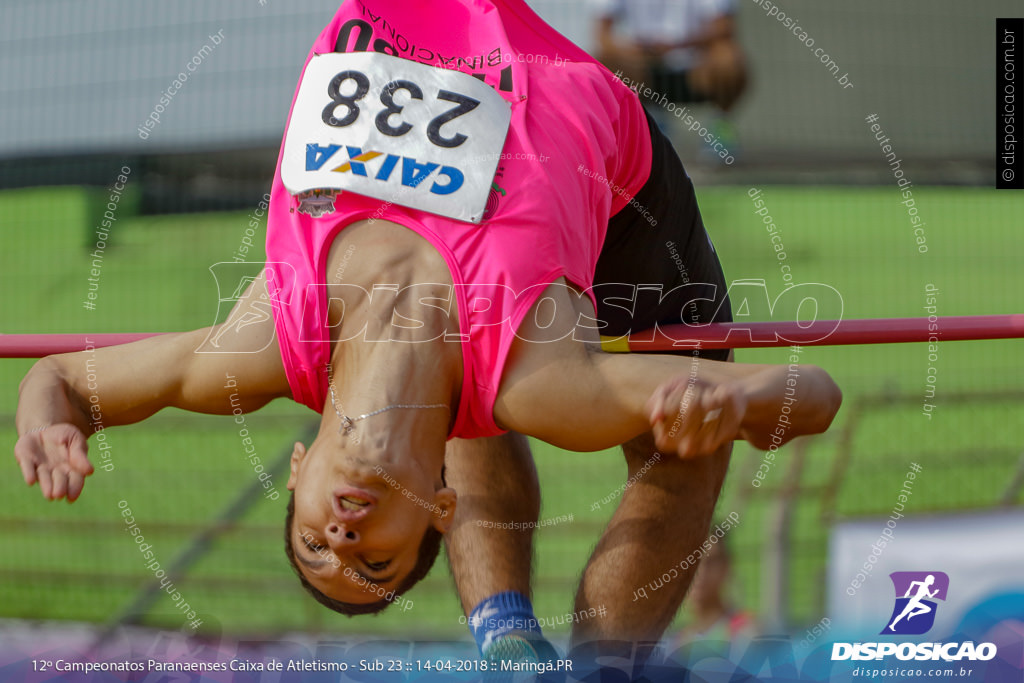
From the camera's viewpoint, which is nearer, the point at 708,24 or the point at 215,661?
the point at 215,661

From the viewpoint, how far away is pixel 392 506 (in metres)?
1.67

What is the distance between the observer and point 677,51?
561 centimetres

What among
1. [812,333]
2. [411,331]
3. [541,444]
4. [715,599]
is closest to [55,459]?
[411,331]

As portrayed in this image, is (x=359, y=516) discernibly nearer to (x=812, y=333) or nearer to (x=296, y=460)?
(x=296, y=460)

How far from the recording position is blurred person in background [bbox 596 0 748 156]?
5230mm

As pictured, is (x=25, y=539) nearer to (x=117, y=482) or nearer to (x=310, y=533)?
(x=117, y=482)

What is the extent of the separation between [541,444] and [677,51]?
223 centimetres

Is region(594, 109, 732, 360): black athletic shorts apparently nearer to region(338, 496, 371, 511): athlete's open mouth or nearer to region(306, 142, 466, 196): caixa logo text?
region(306, 142, 466, 196): caixa logo text

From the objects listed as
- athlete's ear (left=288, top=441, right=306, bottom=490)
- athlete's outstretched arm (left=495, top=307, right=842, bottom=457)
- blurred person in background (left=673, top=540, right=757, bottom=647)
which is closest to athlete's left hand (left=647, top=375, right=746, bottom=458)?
athlete's outstretched arm (left=495, top=307, right=842, bottom=457)

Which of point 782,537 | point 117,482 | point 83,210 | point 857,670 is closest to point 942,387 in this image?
point 782,537

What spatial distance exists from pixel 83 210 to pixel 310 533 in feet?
17.8

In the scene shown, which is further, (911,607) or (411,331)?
(911,607)

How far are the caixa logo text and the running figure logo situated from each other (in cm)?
155

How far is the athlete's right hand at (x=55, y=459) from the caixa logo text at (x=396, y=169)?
1.94 ft
